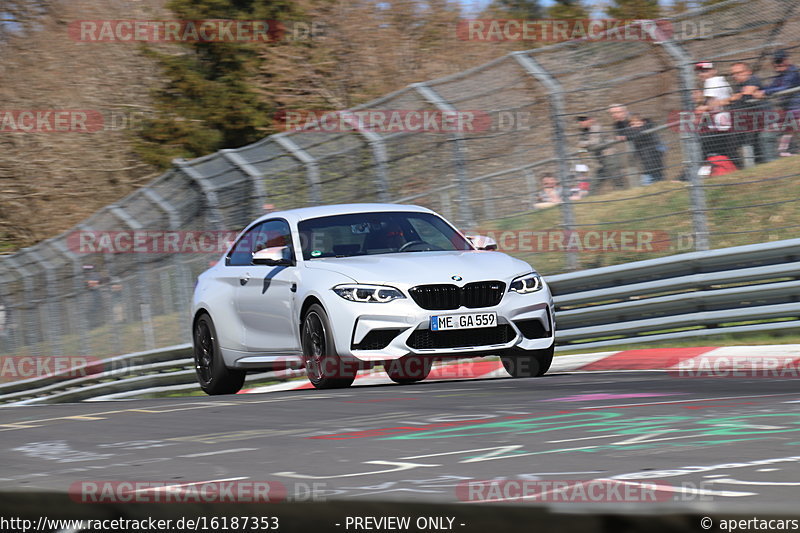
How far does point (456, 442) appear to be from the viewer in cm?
566

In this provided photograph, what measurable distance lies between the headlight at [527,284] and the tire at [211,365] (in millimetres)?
2863

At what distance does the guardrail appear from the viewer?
1086cm

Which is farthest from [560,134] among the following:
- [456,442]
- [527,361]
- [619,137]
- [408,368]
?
[456,442]

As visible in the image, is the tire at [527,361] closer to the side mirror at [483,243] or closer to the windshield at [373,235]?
the side mirror at [483,243]

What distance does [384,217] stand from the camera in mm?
10859

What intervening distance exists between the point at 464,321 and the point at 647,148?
3.15m

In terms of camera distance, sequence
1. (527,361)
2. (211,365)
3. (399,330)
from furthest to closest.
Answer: (211,365)
(527,361)
(399,330)

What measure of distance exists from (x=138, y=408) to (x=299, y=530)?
715 cm

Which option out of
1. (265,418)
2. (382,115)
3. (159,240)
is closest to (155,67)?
(159,240)

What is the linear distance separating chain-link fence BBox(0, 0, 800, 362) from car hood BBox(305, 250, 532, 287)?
214 cm
